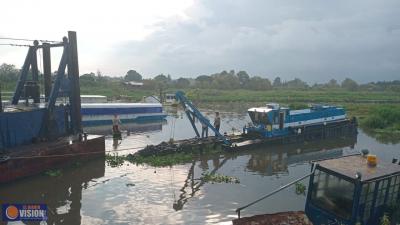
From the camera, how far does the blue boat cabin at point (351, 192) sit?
8.23 metres

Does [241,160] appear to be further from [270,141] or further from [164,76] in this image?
[164,76]

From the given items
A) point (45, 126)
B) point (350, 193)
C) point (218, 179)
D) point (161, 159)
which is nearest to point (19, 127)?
point (45, 126)

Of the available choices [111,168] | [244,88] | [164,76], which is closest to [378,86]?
[244,88]

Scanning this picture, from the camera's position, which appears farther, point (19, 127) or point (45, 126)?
point (45, 126)

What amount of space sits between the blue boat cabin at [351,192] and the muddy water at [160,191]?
386 cm

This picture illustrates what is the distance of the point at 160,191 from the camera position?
14.9 metres

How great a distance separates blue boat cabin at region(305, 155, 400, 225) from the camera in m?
8.23

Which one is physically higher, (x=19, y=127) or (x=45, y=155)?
(x=19, y=127)

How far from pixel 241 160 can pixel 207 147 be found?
2276 mm

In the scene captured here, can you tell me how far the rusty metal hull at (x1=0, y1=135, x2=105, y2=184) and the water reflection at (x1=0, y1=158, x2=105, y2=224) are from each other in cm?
42

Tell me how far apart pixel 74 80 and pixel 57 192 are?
697cm

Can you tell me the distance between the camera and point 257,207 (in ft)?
43.8

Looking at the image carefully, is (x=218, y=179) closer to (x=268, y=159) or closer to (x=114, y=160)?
(x=114, y=160)

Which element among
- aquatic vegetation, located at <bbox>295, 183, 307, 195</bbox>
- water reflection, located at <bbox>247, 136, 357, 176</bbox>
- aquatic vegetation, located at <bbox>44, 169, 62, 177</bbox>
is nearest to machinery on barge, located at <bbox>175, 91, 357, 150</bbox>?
water reflection, located at <bbox>247, 136, 357, 176</bbox>
